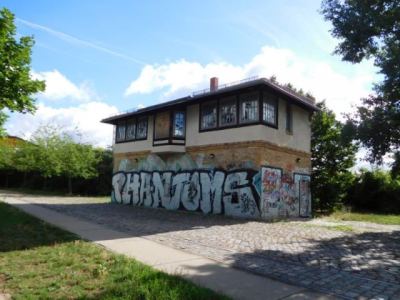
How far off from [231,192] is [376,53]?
28.9 feet

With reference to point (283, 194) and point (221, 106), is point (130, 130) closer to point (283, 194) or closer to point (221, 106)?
point (221, 106)

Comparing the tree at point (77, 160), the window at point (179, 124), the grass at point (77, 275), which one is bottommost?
the grass at point (77, 275)

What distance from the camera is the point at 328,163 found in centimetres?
2469

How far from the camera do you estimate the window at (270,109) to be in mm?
17750

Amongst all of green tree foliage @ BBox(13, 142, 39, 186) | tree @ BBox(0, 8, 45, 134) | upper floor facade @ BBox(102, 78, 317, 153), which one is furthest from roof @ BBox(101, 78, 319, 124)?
green tree foliage @ BBox(13, 142, 39, 186)

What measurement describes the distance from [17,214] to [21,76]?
18.9ft

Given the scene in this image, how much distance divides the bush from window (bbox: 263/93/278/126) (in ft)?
49.2

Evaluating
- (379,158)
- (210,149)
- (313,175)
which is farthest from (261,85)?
(313,175)

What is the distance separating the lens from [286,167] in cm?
1908

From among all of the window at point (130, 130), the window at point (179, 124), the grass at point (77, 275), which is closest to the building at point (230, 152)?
the window at point (179, 124)

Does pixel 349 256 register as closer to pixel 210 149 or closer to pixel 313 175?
pixel 210 149

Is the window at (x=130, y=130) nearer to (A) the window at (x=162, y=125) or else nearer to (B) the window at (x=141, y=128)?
(B) the window at (x=141, y=128)

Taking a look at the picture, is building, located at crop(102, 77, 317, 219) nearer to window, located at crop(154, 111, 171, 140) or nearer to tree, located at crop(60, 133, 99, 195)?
window, located at crop(154, 111, 171, 140)

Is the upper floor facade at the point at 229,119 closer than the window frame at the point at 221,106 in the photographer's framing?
Yes
